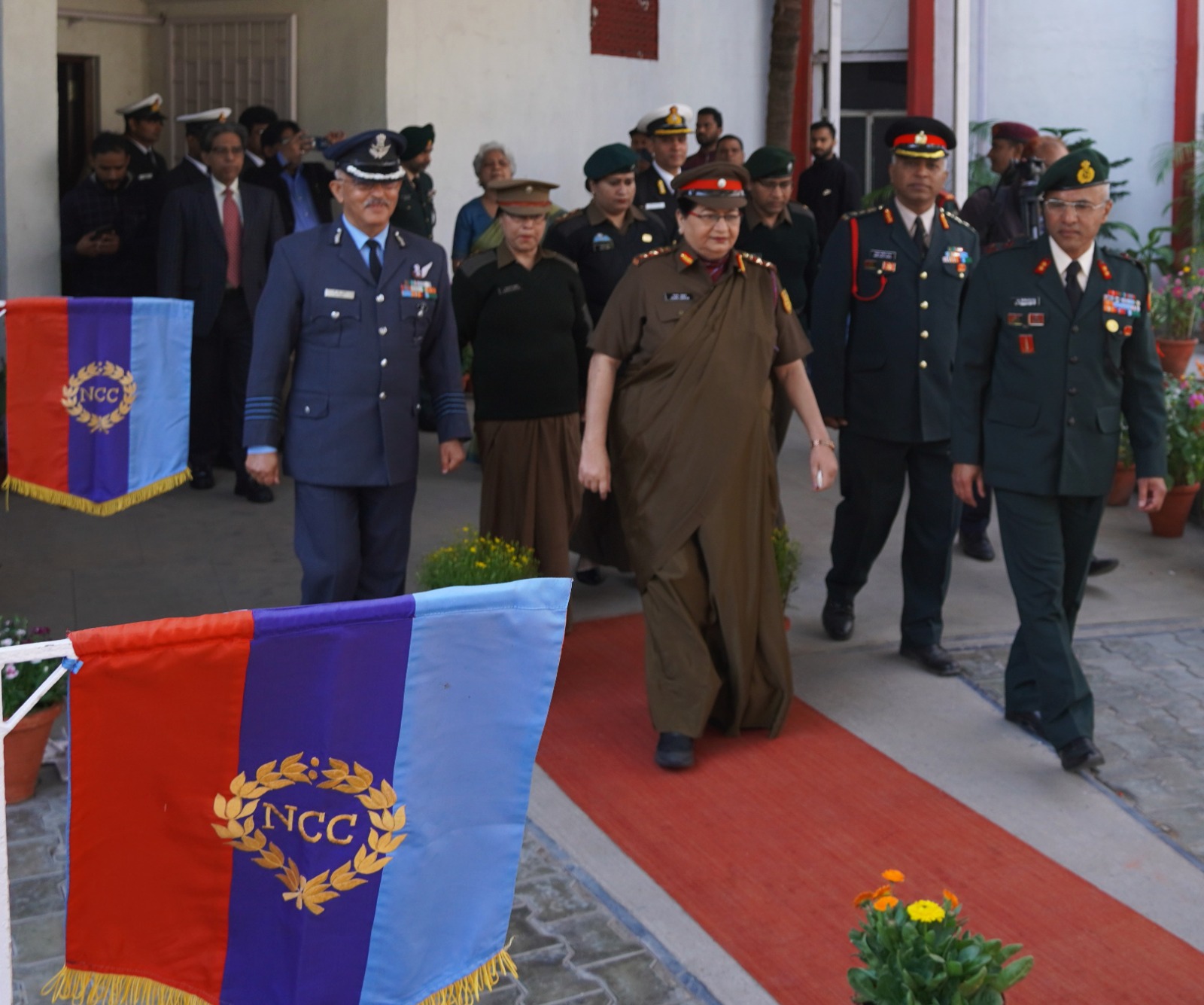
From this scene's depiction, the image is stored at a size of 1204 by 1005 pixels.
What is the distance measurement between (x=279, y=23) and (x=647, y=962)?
32.0 ft

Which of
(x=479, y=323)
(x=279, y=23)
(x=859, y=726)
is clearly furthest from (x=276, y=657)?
(x=279, y=23)

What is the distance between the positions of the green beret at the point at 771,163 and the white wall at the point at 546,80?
4.29 m

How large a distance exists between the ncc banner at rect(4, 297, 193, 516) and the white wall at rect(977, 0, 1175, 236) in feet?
41.0

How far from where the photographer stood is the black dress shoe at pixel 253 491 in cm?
884

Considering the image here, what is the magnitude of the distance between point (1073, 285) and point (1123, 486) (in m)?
4.05

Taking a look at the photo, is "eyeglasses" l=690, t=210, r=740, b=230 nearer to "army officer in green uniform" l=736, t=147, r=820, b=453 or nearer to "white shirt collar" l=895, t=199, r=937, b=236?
"white shirt collar" l=895, t=199, r=937, b=236

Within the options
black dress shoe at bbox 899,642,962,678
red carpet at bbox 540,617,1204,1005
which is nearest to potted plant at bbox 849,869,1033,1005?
red carpet at bbox 540,617,1204,1005

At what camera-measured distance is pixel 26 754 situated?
4.88 meters

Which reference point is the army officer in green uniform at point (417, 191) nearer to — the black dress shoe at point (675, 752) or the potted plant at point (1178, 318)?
the black dress shoe at point (675, 752)

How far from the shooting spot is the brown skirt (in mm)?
6559

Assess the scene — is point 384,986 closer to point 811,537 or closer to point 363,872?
point 363,872

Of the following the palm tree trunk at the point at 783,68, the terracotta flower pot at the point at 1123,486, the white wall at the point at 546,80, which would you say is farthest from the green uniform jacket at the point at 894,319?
the palm tree trunk at the point at 783,68

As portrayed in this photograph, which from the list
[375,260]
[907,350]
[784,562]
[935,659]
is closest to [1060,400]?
[907,350]

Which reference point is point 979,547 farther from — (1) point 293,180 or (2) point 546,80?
(2) point 546,80
